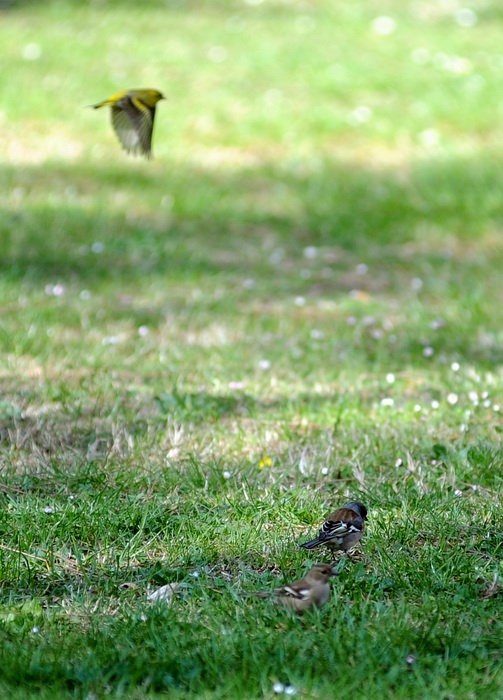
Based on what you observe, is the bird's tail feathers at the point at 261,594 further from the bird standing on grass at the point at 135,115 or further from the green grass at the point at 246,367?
the bird standing on grass at the point at 135,115

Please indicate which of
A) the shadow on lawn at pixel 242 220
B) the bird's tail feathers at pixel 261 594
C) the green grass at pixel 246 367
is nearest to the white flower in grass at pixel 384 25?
the green grass at pixel 246 367

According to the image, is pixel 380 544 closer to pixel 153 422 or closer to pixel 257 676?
pixel 257 676

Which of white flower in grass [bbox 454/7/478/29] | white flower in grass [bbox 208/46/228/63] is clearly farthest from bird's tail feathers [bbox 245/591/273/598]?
white flower in grass [bbox 454/7/478/29]

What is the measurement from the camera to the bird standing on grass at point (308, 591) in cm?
335

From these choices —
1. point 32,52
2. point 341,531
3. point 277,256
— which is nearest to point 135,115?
point 341,531

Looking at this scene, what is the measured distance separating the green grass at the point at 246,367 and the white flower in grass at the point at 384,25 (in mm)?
1463

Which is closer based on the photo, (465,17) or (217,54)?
(217,54)

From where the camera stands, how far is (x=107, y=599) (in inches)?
140

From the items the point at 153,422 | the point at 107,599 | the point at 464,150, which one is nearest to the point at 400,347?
the point at 153,422

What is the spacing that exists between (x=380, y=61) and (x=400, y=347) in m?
8.88

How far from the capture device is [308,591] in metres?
3.35

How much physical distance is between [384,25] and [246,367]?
11.8m

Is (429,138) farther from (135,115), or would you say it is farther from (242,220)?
(135,115)

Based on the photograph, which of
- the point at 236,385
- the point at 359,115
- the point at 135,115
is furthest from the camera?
the point at 359,115
